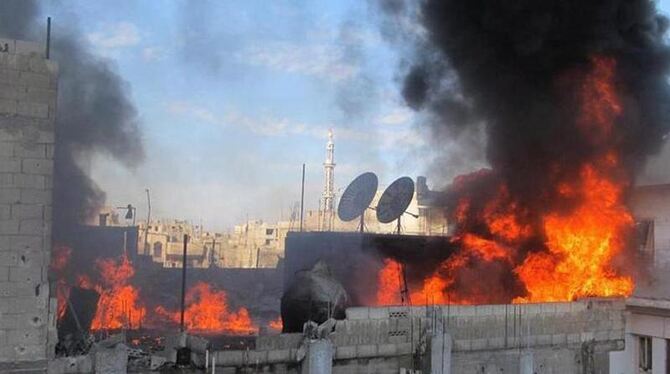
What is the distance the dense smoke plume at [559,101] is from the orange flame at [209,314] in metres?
12.2

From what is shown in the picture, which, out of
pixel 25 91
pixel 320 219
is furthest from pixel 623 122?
pixel 320 219

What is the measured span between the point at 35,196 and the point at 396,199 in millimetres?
17355

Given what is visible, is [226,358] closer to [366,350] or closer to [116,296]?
[366,350]

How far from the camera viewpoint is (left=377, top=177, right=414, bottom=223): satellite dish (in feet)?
88.8

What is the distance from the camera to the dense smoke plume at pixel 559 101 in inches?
845

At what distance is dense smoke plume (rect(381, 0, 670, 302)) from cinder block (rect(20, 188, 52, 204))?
549 inches

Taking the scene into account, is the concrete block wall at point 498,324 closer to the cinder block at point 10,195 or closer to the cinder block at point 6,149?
the cinder block at point 10,195

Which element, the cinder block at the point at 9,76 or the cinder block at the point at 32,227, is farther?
the cinder block at the point at 9,76

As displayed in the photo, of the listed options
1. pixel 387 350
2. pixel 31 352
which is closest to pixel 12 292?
pixel 31 352

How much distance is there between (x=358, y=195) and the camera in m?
28.2

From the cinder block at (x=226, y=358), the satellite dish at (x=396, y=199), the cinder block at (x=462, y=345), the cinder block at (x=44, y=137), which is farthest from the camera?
the satellite dish at (x=396, y=199)

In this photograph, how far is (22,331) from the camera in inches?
468

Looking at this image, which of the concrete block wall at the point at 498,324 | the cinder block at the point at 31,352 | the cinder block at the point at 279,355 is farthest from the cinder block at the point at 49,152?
the concrete block wall at the point at 498,324

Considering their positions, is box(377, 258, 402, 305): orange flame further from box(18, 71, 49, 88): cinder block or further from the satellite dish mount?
box(18, 71, 49, 88): cinder block
